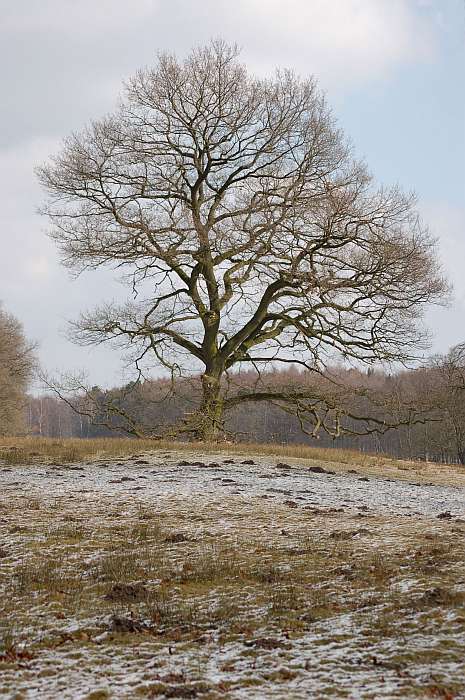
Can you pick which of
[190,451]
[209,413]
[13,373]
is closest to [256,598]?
[190,451]

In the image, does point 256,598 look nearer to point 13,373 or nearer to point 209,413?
point 209,413

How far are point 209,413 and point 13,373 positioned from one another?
24.8 m

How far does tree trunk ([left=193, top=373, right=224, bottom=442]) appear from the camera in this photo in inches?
910

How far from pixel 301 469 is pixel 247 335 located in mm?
7237

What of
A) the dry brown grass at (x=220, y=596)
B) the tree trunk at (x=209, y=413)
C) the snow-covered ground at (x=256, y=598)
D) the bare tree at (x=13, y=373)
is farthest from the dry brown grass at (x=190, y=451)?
the bare tree at (x=13, y=373)

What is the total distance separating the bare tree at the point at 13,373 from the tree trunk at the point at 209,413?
2350cm

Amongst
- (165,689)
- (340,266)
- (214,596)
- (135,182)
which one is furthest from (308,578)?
(135,182)

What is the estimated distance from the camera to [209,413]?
2319cm

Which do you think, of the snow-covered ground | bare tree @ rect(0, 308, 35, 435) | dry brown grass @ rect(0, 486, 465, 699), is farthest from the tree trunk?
bare tree @ rect(0, 308, 35, 435)

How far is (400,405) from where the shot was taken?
2295 centimetres

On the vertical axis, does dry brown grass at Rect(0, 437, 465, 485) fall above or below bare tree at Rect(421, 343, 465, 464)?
below

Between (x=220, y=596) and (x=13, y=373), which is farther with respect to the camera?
(x=13, y=373)

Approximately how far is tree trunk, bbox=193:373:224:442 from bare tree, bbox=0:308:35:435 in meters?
23.5

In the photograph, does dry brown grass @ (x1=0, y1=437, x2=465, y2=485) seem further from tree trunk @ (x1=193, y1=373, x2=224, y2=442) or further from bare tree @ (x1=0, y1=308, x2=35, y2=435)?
bare tree @ (x1=0, y1=308, x2=35, y2=435)
